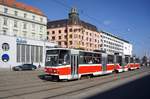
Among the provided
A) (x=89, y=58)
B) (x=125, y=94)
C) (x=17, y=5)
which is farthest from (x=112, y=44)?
(x=125, y=94)

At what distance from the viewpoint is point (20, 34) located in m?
62.8

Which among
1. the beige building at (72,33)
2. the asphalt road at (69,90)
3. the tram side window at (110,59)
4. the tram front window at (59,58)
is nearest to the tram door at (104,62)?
the tram side window at (110,59)

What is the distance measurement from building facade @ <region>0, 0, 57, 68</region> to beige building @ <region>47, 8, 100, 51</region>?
18.3 meters

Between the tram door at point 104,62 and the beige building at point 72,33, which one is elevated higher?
the beige building at point 72,33

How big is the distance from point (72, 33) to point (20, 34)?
28.3 metres

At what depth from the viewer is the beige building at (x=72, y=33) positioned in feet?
287

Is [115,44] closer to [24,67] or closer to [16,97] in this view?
[24,67]

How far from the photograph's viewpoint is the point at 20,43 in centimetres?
5175

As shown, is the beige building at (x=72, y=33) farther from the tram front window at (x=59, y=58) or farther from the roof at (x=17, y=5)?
the tram front window at (x=59, y=58)

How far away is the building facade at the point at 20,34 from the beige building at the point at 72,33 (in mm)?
18329

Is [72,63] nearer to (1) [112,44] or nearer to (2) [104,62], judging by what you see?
(2) [104,62]

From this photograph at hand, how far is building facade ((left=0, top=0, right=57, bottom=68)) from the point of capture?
48.9 m

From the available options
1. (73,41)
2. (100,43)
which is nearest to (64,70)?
(73,41)

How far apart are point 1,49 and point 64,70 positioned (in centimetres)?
3138
